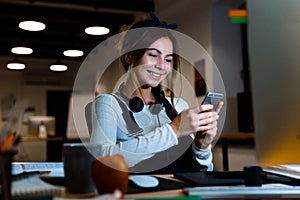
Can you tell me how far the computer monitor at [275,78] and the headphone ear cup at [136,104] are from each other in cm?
60

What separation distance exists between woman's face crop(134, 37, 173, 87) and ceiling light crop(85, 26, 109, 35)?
3.06 ft

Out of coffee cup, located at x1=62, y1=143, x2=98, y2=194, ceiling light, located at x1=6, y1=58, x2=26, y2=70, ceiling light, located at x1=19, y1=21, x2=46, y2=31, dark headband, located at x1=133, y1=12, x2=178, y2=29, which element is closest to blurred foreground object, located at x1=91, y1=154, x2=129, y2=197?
coffee cup, located at x1=62, y1=143, x2=98, y2=194

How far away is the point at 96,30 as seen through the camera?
2291mm

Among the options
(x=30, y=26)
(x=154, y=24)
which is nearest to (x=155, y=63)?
(x=154, y=24)

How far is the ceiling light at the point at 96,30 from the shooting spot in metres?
2.21

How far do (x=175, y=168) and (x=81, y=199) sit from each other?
597mm

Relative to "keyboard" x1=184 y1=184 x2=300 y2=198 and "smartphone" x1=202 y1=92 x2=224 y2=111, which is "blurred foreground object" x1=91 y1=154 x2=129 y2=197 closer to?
"keyboard" x1=184 y1=184 x2=300 y2=198

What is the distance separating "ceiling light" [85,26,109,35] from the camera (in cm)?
221

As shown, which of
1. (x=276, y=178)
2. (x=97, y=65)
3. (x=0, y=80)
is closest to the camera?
(x=276, y=178)

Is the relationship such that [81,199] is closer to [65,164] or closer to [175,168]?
[65,164]

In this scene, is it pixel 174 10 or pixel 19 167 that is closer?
pixel 19 167

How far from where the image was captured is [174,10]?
4.23 meters

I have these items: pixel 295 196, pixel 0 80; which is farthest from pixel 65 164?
pixel 0 80

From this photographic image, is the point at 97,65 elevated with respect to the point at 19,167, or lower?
elevated
